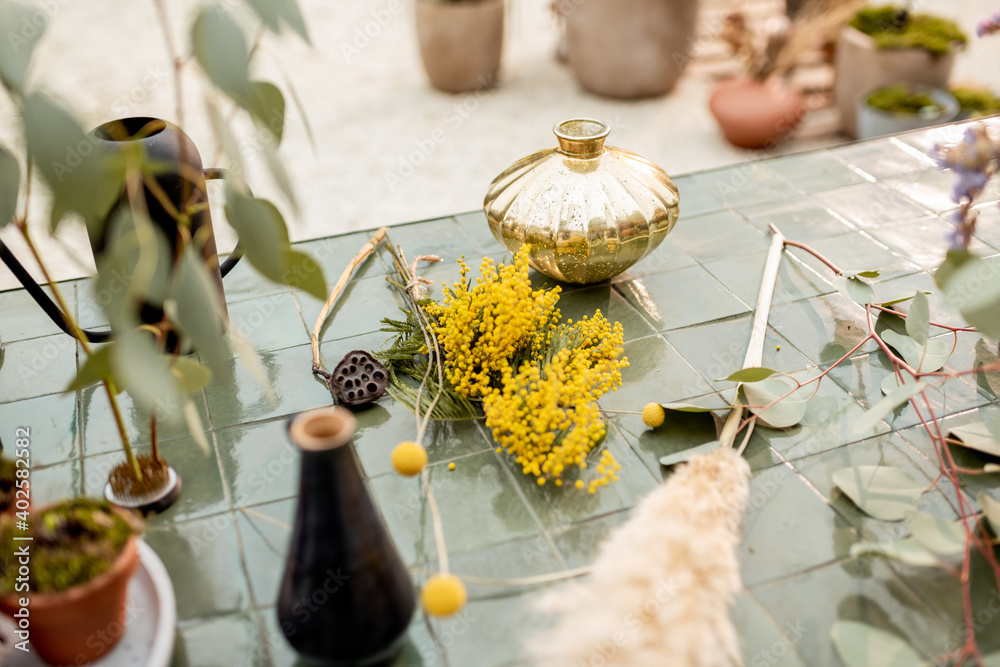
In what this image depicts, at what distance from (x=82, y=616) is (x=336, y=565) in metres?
0.24

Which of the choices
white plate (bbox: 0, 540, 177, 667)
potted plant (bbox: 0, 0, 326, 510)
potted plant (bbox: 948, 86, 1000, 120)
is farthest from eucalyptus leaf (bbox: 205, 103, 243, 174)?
potted plant (bbox: 948, 86, 1000, 120)

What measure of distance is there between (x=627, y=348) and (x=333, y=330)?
46cm

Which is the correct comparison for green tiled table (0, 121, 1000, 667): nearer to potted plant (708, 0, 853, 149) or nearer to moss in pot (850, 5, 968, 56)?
potted plant (708, 0, 853, 149)

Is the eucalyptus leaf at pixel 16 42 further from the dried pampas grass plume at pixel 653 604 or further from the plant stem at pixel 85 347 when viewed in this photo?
the dried pampas grass plume at pixel 653 604

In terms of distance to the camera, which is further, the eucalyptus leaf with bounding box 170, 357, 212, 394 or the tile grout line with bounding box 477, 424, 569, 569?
the tile grout line with bounding box 477, 424, 569, 569

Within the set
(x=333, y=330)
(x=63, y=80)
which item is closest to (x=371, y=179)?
(x=63, y=80)

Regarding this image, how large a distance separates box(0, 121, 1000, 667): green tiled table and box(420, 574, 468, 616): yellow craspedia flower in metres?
0.06

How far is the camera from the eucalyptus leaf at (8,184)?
2.78 feet

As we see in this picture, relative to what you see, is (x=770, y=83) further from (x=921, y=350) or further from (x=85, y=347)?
(x=85, y=347)

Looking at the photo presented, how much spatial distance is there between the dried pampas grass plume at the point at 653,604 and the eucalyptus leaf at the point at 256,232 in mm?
396

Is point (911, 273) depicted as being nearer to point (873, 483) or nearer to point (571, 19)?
point (873, 483)

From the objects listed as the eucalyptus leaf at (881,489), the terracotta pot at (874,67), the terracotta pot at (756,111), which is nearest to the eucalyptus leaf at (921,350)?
the eucalyptus leaf at (881,489)

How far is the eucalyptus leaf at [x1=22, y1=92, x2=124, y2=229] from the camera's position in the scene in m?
0.75

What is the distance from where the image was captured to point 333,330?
1.24 metres
